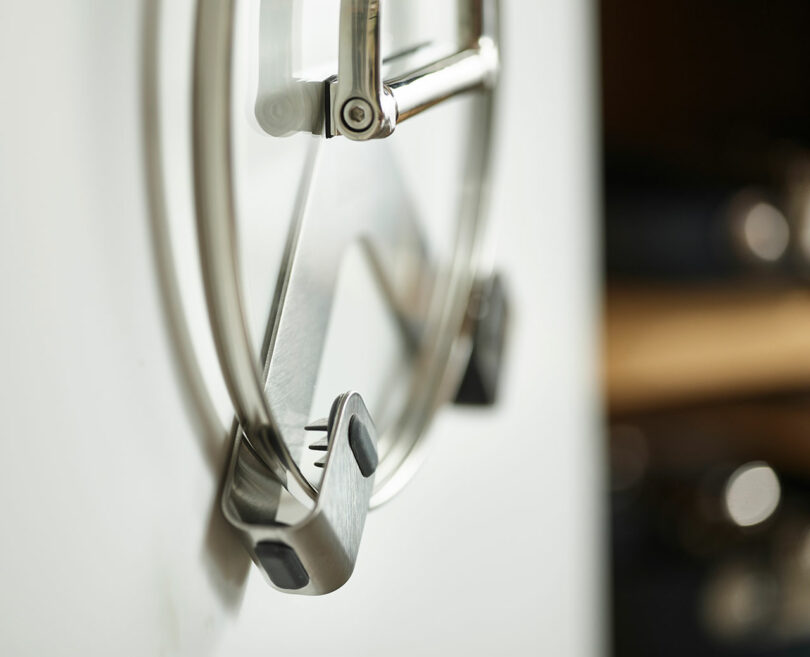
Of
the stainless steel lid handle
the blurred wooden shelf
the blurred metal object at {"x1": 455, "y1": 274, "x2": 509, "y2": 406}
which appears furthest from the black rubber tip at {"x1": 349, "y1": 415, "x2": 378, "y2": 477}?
the blurred wooden shelf

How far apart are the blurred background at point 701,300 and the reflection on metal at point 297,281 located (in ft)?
1.28

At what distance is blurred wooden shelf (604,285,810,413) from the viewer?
0.61m

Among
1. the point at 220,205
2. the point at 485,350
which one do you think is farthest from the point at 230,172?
the point at 485,350

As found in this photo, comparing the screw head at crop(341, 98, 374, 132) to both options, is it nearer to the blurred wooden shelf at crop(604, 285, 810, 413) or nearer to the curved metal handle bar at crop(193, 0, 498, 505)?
the curved metal handle bar at crop(193, 0, 498, 505)

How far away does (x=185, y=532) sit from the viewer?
0.60ft

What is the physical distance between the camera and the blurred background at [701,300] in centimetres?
61

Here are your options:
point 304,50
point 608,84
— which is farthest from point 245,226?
point 608,84

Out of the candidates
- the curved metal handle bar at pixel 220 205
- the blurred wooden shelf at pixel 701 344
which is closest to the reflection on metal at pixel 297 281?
the curved metal handle bar at pixel 220 205

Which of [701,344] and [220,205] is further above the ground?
[701,344]

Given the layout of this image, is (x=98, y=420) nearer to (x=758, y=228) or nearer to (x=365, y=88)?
(x=365, y=88)

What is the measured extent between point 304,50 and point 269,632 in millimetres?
131

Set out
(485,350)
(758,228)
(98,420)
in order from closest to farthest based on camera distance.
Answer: (98,420) < (485,350) < (758,228)

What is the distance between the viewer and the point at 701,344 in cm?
63

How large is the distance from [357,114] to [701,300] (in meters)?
0.50
